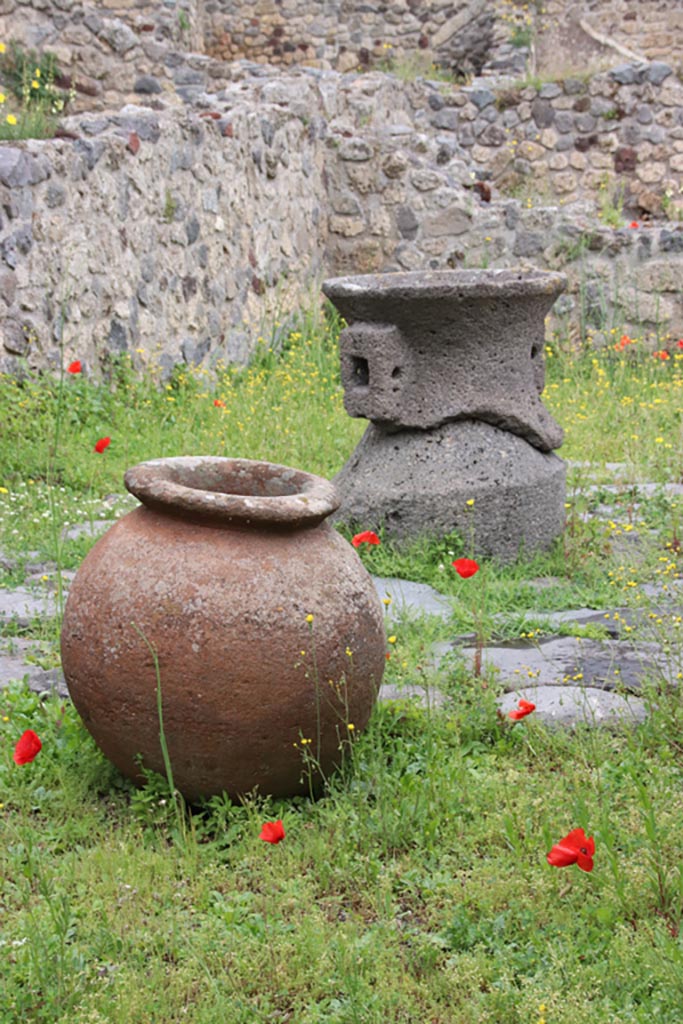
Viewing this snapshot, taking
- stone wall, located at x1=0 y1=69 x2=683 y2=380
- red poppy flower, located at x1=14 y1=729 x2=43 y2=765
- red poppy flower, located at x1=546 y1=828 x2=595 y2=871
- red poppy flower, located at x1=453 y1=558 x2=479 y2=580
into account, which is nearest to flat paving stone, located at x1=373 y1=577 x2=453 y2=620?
red poppy flower, located at x1=453 y1=558 x2=479 y2=580

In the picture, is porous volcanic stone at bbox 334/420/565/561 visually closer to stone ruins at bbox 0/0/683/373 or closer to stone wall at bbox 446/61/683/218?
stone ruins at bbox 0/0/683/373

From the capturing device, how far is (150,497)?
111 inches

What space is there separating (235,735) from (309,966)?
593 millimetres

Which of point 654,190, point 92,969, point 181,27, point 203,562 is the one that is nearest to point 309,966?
point 92,969

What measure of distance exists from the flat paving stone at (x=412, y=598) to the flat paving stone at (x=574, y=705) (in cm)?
68

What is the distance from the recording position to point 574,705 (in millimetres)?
3314

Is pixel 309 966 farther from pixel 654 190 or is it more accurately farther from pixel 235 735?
pixel 654 190

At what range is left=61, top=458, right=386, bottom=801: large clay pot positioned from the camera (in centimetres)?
265

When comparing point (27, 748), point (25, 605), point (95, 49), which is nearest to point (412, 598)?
point (25, 605)

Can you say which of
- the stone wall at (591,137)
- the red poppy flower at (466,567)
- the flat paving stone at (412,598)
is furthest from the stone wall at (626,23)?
the red poppy flower at (466,567)

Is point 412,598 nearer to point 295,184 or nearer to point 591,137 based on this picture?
point 295,184

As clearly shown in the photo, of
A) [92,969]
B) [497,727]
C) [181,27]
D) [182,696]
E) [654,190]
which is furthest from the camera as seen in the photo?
[181,27]

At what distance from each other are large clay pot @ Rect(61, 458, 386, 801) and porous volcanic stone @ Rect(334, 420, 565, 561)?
175 cm

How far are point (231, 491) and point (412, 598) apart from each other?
128 centimetres
